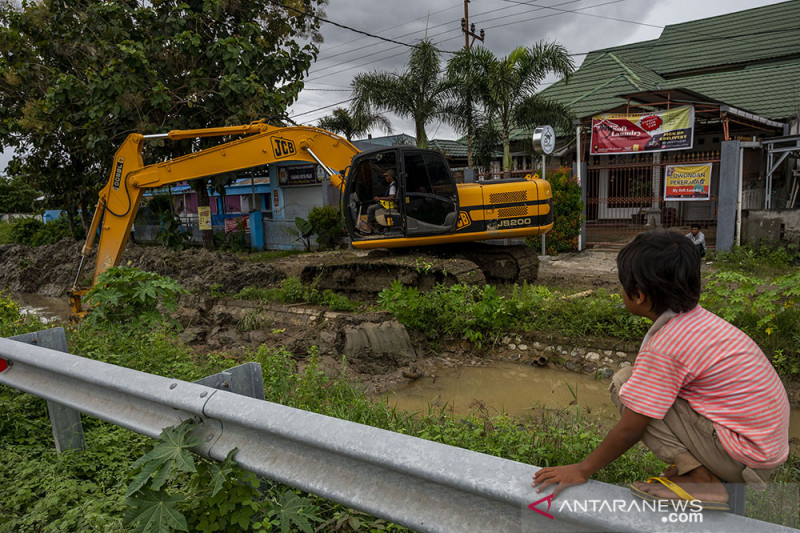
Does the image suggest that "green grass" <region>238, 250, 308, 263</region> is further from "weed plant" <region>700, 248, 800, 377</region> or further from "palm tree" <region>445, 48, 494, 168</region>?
"weed plant" <region>700, 248, 800, 377</region>

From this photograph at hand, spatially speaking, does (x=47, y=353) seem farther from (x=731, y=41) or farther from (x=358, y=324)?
(x=731, y=41)

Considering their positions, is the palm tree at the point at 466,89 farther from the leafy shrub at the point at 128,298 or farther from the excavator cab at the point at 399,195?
the leafy shrub at the point at 128,298

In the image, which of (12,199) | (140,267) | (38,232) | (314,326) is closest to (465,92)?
(140,267)

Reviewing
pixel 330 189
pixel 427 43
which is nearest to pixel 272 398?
pixel 330 189

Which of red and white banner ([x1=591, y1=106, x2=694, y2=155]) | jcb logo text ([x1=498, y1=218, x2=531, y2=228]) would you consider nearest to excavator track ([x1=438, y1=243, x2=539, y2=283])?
jcb logo text ([x1=498, y1=218, x2=531, y2=228])

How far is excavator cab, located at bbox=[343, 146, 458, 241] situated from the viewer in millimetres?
9297

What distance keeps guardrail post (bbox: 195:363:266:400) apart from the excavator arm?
23.3 feet

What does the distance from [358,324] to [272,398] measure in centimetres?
381

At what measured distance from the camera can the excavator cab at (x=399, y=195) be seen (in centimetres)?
930

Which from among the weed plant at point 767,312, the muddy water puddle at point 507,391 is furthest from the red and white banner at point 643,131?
the muddy water puddle at point 507,391

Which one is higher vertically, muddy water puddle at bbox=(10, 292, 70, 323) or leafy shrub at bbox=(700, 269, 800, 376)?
leafy shrub at bbox=(700, 269, 800, 376)

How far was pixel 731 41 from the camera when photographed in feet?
71.4

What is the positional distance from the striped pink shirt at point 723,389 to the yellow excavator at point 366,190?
24.9ft

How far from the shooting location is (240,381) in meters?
2.47
